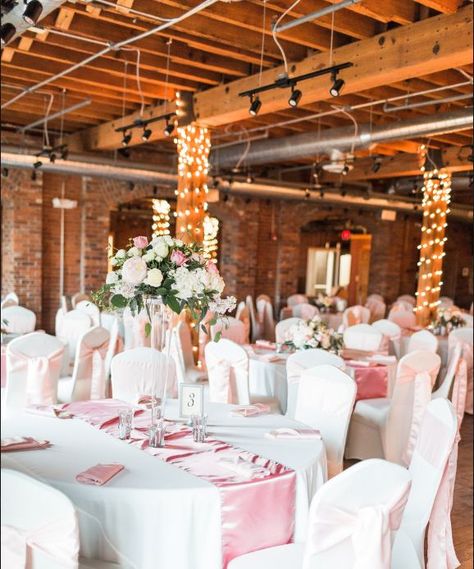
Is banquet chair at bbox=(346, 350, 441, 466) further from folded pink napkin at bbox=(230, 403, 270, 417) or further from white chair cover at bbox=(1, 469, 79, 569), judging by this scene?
white chair cover at bbox=(1, 469, 79, 569)

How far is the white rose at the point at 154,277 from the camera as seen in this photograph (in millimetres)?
2992

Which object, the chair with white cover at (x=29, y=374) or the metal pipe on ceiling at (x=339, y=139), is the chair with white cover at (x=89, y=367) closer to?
the chair with white cover at (x=29, y=374)

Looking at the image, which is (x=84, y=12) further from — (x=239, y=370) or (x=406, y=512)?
(x=406, y=512)

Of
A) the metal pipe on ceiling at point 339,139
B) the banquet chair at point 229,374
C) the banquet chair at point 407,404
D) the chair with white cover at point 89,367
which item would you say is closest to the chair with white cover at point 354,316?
the metal pipe on ceiling at point 339,139

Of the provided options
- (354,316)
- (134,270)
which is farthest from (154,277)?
(354,316)

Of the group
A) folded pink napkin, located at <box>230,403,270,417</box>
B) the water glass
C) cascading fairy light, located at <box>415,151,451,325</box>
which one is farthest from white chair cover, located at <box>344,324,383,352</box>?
the water glass

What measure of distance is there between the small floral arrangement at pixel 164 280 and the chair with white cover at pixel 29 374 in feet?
5.88

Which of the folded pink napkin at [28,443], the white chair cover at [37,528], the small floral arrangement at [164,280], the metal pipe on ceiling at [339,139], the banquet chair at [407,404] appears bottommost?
the banquet chair at [407,404]

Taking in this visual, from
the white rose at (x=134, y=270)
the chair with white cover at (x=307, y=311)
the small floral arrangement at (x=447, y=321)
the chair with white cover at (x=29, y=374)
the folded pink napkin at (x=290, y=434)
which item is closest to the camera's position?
the white rose at (x=134, y=270)

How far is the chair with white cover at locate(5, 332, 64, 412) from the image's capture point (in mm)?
4648

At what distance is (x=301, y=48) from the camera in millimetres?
6266

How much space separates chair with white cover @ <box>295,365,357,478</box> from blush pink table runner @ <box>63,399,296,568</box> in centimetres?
97

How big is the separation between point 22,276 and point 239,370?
22.3 feet

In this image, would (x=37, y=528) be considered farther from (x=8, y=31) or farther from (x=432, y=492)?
(x=8, y=31)
